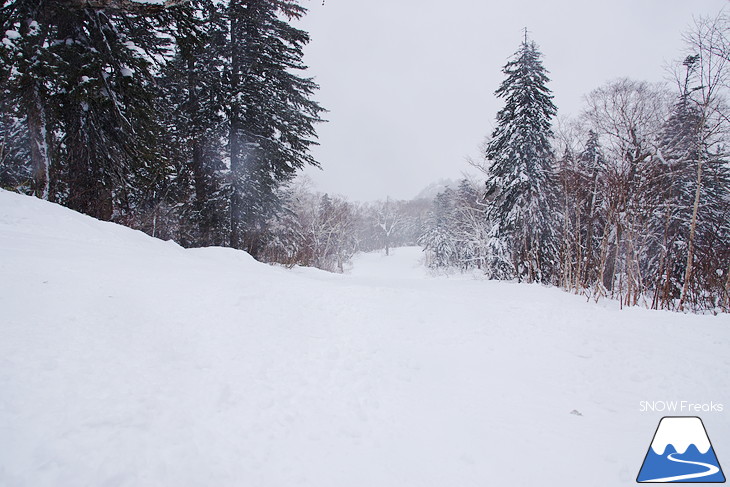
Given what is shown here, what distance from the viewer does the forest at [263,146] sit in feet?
23.4

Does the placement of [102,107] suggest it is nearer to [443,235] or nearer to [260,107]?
[260,107]

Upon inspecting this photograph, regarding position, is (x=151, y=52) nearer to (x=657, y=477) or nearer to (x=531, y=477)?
(x=531, y=477)

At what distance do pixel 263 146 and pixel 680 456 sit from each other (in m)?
11.4

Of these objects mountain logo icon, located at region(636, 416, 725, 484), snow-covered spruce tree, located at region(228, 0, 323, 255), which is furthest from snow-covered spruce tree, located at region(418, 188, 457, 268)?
mountain logo icon, located at region(636, 416, 725, 484)

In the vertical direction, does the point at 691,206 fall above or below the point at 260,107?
below

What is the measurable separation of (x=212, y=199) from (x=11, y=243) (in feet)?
24.7

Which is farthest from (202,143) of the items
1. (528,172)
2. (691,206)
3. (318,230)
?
(691,206)

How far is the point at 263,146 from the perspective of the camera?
422 inches

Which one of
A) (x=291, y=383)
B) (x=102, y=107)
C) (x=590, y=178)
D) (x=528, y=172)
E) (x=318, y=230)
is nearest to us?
(x=291, y=383)

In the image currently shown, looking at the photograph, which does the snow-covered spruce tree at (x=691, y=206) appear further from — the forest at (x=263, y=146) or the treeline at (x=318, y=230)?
the treeline at (x=318, y=230)

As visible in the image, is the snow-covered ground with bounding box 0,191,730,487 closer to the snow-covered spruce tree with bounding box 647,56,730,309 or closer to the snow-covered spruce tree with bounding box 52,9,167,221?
the snow-covered spruce tree with bounding box 52,9,167,221

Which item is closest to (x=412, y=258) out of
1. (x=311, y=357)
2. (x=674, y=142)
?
(x=674, y=142)

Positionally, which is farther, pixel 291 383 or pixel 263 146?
pixel 263 146

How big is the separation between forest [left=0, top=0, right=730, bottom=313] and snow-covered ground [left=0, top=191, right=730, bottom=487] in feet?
12.1
